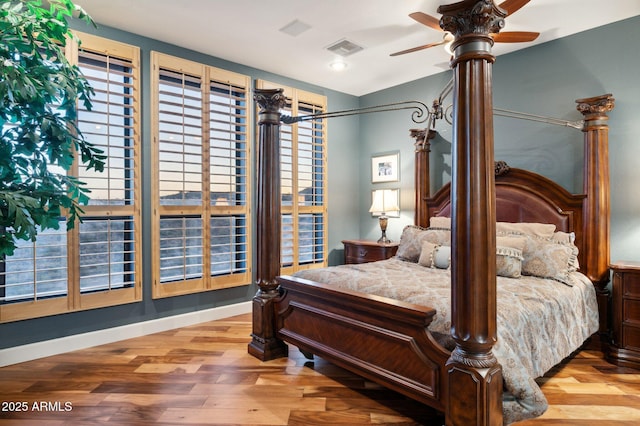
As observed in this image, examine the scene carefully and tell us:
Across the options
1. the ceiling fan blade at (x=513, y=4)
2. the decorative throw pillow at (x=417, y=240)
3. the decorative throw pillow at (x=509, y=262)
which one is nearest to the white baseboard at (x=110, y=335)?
the decorative throw pillow at (x=417, y=240)

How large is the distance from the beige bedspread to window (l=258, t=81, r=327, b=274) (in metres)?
1.61

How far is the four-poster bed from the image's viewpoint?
1663mm

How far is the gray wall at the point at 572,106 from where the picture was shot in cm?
316

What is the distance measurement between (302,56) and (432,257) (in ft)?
8.31

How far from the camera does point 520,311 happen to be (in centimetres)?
211

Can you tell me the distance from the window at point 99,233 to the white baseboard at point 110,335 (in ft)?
0.86

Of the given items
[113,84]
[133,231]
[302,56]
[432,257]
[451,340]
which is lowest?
[451,340]

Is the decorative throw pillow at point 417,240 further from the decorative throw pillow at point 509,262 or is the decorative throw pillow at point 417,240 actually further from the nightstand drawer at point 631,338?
the nightstand drawer at point 631,338

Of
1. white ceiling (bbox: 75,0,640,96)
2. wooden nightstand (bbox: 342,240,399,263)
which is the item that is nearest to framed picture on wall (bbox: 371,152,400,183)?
wooden nightstand (bbox: 342,240,399,263)

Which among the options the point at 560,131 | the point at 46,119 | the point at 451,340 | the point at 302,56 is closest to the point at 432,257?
the point at 451,340

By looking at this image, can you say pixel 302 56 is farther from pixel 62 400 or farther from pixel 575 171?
pixel 62 400

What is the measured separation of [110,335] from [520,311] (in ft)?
11.1

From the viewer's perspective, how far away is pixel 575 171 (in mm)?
3441

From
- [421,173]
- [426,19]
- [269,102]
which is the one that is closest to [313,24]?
[269,102]
